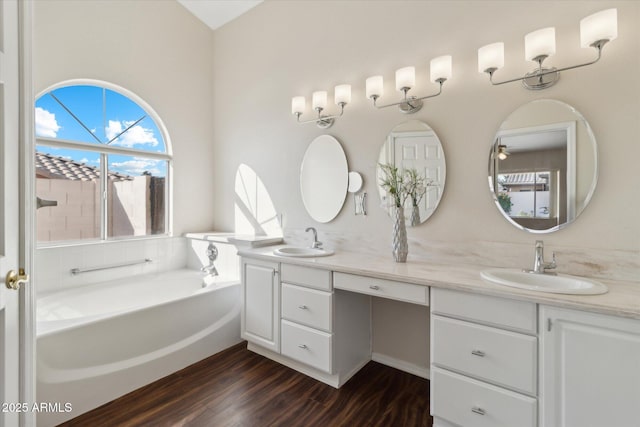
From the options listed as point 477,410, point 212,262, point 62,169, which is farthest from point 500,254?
point 62,169

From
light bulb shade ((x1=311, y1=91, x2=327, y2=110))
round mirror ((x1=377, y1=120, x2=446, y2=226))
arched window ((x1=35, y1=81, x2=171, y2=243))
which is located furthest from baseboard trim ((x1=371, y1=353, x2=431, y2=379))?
arched window ((x1=35, y1=81, x2=171, y2=243))

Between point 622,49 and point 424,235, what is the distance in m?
1.41

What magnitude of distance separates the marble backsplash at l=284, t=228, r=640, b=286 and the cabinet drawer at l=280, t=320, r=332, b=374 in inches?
28.9

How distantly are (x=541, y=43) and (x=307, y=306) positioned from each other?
6.72 feet

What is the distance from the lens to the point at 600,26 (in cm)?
150

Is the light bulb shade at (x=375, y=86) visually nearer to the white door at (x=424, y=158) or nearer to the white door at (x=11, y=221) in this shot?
the white door at (x=424, y=158)

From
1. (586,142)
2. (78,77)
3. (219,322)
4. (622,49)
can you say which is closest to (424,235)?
(586,142)

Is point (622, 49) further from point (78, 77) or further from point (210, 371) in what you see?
point (78, 77)

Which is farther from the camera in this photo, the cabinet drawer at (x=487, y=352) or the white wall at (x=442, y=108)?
the white wall at (x=442, y=108)

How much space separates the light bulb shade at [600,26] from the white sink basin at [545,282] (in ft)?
3.85

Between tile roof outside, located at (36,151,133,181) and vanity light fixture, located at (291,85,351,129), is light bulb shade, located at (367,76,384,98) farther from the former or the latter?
tile roof outside, located at (36,151,133,181)

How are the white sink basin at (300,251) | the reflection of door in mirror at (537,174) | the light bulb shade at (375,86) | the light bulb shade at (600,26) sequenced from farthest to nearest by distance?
the white sink basin at (300,251) → the light bulb shade at (375,86) → the reflection of door in mirror at (537,174) → the light bulb shade at (600,26)

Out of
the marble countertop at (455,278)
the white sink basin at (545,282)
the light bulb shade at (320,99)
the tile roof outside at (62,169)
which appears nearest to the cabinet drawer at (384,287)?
the marble countertop at (455,278)

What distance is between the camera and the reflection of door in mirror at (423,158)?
215 centimetres
